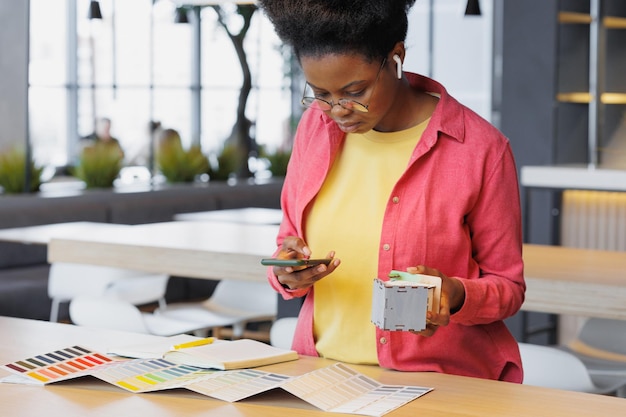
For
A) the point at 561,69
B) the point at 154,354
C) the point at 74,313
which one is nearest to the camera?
the point at 154,354

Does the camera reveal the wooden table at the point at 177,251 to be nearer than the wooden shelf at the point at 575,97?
Yes

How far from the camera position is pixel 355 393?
1.92 meters

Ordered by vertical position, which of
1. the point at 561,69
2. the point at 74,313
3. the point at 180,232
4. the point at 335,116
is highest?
the point at 561,69

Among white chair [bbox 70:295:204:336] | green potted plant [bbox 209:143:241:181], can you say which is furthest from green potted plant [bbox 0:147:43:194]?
white chair [bbox 70:295:204:336]

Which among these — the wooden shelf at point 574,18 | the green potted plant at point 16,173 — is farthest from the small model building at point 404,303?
the green potted plant at point 16,173

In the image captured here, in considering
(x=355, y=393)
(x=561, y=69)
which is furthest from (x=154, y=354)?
(x=561, y=69)

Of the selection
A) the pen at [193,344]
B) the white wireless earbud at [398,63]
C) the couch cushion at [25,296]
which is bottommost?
→ the couch cushion at [25,296]

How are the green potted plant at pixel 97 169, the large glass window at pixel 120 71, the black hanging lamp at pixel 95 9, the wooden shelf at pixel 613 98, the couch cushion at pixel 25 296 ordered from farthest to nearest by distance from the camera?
the large glass window at pixel 120 71, the black hanging lamp at pixel 95 9, the green potted plant at pixel 97 169, the wooden shelf at pixel 613 98, the couch cushion at pixel 25 296

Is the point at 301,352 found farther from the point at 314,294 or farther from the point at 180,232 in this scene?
the point at 180,232

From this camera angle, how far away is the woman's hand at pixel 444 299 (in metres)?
1.89

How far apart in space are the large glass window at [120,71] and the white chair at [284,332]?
330 inches

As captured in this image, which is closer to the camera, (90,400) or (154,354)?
(90,400)

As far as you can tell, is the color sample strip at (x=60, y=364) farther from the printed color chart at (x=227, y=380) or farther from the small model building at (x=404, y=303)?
the small model building at (x=404, y=303)

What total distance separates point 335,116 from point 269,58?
11833 millimetres
